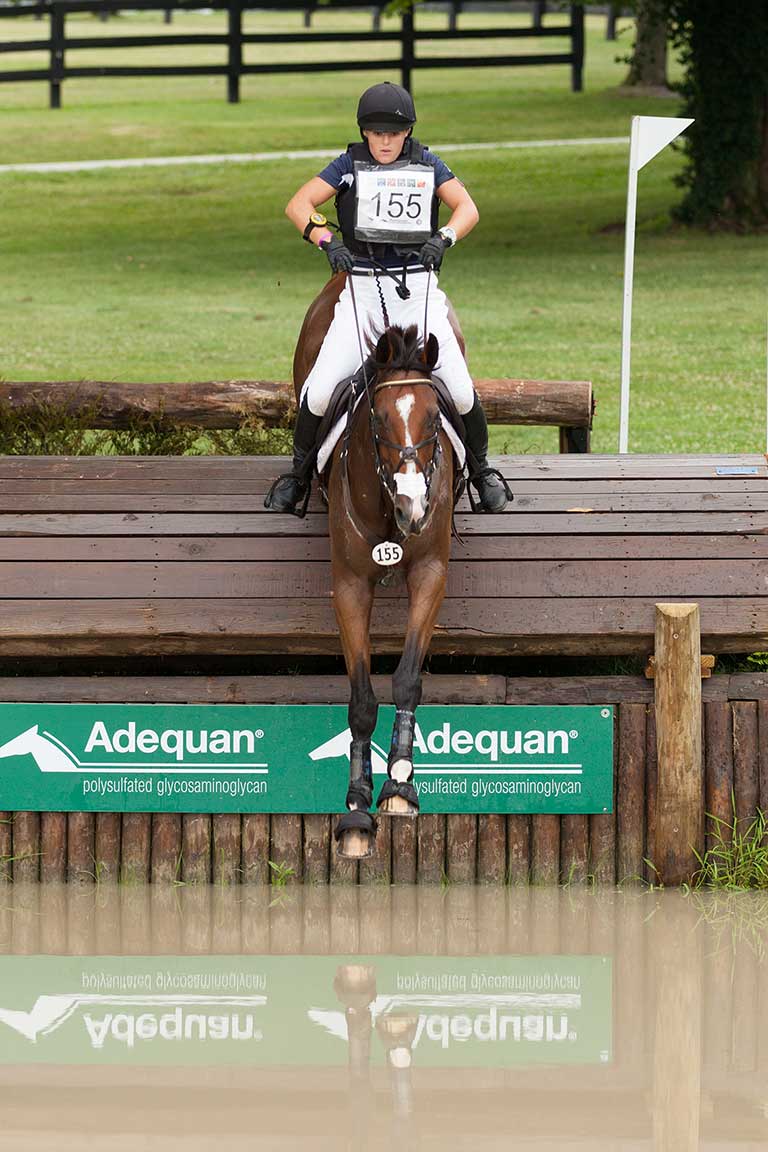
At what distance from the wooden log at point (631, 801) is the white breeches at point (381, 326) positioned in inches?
53.1

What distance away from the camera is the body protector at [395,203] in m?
6.41

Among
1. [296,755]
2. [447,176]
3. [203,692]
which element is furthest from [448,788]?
[447,176]

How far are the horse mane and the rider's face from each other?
82 cm

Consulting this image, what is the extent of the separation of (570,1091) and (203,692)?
228 centimetres

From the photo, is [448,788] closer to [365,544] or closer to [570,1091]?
[365,544]

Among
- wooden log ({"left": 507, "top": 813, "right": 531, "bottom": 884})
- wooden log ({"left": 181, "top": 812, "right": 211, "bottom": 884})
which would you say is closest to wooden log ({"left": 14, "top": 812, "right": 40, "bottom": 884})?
wooden log ({"left": 181, "top": 812, "right": 211, "bottom": 884})

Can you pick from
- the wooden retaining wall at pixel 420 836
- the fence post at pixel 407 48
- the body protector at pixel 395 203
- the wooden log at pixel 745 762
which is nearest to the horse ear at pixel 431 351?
the body protector at pixel 395 203

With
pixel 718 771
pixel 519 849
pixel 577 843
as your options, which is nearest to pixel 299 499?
pixel 519 849

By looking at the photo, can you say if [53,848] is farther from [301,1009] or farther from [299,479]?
[299,479]

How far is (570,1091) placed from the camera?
5059 millimetres

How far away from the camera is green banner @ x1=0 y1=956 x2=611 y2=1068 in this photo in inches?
208

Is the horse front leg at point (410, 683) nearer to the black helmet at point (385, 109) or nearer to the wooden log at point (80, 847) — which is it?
the wooden log at point (80, 847)

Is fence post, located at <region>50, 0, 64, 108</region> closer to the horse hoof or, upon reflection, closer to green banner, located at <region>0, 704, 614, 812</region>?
green banner, located at <region>0, 704, 614, 812</region>

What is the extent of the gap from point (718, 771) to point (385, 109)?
2.67 m
